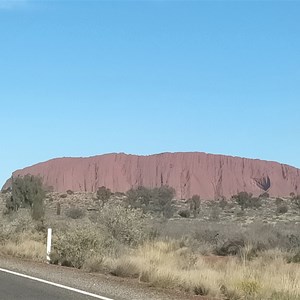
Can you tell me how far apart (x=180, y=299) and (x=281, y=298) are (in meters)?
2.02

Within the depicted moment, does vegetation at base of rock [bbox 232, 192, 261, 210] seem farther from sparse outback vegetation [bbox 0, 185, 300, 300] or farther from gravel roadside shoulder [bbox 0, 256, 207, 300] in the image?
gravel roadside shoulder [bbox 0, 256, 207, 300]

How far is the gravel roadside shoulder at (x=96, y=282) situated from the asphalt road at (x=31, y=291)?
1.75ft

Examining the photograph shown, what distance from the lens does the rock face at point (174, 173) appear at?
149625 millimetres

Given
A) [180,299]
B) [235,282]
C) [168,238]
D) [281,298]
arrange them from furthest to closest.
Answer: [168,238] < [235,282] < [180,299] < [281,298]

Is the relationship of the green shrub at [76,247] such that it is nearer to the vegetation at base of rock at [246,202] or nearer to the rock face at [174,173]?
the vegetation at base of rock at [246,202]

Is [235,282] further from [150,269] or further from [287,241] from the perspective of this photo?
[287,241]

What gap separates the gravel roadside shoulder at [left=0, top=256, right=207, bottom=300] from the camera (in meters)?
13.5

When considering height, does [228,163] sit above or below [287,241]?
above

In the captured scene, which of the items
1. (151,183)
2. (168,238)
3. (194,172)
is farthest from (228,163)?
(168,238)

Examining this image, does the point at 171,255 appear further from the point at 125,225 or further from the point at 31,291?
the point at 31,291

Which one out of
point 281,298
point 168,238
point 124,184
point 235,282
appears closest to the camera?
point 281,298

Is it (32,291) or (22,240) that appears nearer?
(32,291)

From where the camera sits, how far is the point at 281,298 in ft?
40.1

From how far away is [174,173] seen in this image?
154 meters
